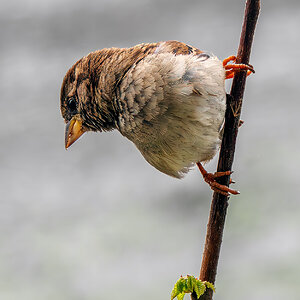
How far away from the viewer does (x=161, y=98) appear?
4.54ft

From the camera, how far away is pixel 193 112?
1399 mm

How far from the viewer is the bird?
1.39 metres

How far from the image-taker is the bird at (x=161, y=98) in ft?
4.57

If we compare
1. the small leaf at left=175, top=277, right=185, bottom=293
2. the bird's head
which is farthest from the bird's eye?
the small leaf at left=175, top=277, right=185, bottom=293

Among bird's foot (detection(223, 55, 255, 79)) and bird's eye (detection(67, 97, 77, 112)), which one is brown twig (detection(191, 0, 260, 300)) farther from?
bird's eye (detection(67, 97, 77, 112))

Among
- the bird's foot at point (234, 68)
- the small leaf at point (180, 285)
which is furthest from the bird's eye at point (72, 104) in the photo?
the small leaf at point (180, 285)

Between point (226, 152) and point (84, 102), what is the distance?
59cm

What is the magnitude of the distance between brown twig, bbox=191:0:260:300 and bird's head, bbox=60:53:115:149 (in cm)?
45

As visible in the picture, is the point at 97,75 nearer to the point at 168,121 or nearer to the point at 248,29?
the point at 168,121

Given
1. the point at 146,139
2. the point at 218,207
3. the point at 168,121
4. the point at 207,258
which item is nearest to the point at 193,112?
the point at 168,121

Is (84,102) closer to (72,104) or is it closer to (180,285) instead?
(72,104)

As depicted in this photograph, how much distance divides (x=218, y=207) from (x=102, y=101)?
0.55 meters

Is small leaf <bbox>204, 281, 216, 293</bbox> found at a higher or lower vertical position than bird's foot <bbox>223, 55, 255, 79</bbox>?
lower

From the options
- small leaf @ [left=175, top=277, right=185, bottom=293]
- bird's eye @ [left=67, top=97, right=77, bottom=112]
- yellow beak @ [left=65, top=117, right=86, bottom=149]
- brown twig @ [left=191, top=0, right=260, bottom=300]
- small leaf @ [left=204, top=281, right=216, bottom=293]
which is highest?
bird's eye @ [left=67, top=97, right=77, bottom=112]
